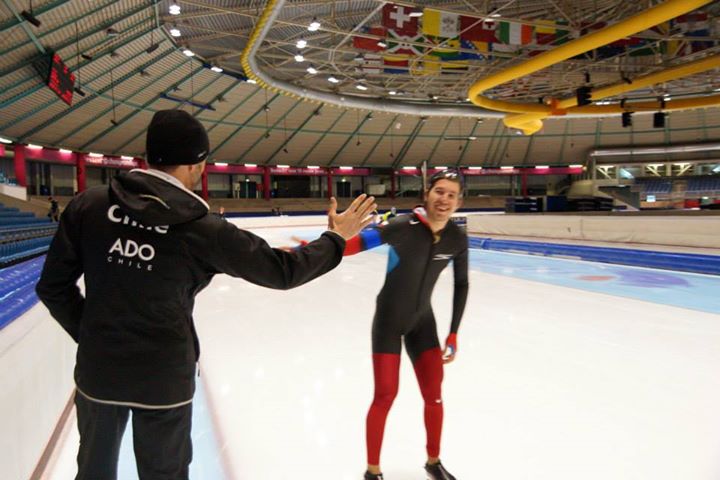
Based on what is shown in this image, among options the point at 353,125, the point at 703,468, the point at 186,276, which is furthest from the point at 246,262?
the point at 353,125

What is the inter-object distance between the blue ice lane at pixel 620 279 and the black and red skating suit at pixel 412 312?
470cm

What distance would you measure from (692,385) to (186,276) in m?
3.50

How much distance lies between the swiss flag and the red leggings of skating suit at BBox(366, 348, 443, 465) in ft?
39.3

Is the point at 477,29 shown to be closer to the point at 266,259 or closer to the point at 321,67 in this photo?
the point at 321,67

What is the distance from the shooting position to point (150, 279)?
1.21 meters

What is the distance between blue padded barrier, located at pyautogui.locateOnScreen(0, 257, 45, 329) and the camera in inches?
92.0

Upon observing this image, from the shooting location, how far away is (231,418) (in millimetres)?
2816

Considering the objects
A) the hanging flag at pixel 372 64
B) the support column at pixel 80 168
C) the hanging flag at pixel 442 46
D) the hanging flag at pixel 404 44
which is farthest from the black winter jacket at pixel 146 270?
the support column at pixel 80 168

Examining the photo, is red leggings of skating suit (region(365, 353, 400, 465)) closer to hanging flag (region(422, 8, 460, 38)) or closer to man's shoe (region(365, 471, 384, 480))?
man's shoe (region(365, 471, 384, 480))

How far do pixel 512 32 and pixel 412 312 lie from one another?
1244 centimetres

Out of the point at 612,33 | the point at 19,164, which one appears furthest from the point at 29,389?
the point at 19,164

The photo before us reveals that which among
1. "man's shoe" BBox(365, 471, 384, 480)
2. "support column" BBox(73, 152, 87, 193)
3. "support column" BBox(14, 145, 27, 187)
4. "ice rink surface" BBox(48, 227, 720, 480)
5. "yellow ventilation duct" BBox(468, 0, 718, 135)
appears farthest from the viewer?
"support column" BBox(73, 152, 87, 193)

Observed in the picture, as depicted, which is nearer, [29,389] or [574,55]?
[29,389]

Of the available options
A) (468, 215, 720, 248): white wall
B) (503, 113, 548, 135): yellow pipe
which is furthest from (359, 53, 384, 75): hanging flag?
(468, 215, 720, 248): white wall
